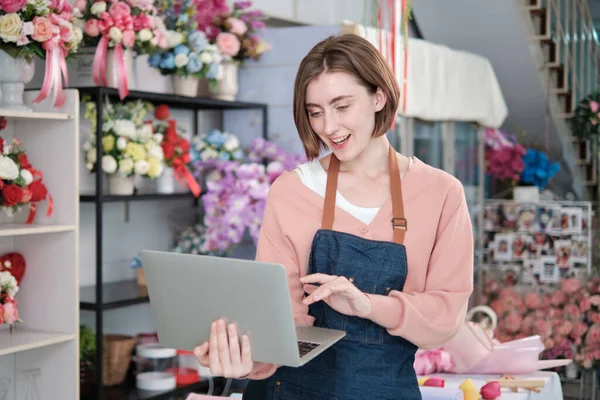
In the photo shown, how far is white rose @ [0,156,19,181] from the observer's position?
283 centimetres

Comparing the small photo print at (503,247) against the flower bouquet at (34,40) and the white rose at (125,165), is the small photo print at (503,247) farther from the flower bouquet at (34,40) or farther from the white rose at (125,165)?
the flower bouquet at (34,40)

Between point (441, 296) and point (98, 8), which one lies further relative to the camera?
point (98, 8)

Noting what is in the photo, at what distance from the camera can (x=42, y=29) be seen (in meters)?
2.85

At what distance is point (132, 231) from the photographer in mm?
4172

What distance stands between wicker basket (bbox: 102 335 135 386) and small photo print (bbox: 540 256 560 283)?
291 cm

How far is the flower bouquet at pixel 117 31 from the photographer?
340 centimetres

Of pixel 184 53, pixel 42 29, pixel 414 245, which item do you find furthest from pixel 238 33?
pixel 414 245

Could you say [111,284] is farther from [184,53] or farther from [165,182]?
[184,53]

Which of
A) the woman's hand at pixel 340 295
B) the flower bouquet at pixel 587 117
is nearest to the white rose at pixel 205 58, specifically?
the woman's hand at pixel 340 295

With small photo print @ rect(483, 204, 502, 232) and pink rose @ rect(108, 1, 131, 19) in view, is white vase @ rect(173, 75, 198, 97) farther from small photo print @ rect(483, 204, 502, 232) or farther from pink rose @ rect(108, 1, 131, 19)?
small photo print @ rect(483, 204, 502, 232)

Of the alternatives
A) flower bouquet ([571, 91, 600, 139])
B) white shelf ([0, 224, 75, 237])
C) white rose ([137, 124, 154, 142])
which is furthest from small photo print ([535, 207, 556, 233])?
white shelf ([0, 224, 75, 237])

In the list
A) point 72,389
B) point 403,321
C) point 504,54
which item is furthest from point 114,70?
point 504,54

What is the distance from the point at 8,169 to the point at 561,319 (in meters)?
2.83

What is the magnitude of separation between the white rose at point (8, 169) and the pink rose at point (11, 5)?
1.58 ft
